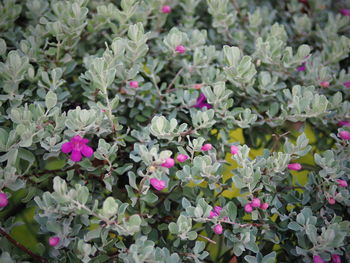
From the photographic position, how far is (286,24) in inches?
70.2

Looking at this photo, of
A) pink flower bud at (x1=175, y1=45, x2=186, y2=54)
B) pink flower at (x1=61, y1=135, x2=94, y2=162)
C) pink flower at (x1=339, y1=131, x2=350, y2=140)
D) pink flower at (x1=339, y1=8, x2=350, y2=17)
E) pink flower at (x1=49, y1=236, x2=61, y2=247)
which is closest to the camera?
pink flower at (x1=49, y1=236, x2=61, y2=247)

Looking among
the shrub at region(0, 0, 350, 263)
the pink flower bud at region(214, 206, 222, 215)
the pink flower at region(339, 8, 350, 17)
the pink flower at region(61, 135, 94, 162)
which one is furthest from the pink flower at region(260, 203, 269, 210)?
the pink flower at region(339, 8, 350, 17)

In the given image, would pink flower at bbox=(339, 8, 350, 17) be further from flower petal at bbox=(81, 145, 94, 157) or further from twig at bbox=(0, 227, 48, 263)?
twig at bbox=(0, 227, 48, 263)

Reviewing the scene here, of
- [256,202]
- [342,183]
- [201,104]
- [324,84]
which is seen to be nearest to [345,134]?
[342,183]

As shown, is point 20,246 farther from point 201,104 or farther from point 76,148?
point 201,104

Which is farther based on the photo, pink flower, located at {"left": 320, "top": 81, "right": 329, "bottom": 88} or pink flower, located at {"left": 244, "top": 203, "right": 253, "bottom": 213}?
pink flower, located at {"left": 320, "top": 81, "right": 329, "bottom": 88}

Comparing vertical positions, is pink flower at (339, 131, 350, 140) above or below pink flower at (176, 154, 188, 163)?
below

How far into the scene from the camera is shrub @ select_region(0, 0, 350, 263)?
102 centimetres

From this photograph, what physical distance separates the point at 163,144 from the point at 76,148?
265 millimetres

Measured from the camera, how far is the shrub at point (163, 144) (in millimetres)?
1021

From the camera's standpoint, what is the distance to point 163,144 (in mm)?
1187

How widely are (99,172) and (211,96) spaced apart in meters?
0.43

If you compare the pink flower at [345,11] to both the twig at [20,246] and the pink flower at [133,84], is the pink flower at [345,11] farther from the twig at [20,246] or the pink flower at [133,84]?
the twig at [20,246]

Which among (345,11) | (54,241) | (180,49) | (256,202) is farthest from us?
(345,11)
